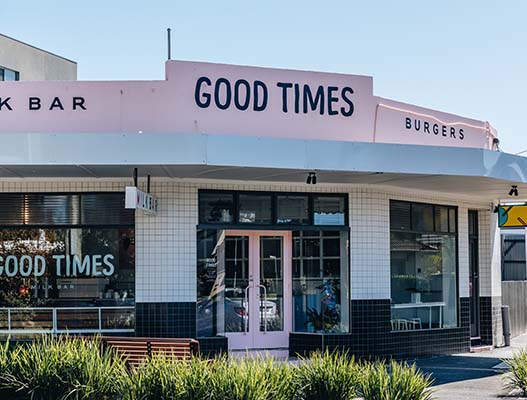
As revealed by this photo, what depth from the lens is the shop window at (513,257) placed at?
32.4 meters

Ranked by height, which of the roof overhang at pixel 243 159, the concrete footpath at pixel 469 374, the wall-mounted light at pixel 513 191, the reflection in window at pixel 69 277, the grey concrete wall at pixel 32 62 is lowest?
the concrete footpath at pixel 469 374

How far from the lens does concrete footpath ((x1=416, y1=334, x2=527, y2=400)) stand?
12.9 metres

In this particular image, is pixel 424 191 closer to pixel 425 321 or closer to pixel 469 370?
pixel 425 321

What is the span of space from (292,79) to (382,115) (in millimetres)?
1990

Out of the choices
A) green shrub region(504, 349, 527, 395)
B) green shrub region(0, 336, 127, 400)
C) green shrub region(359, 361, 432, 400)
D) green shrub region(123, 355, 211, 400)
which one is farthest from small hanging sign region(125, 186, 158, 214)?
green shrub region(504, 349, 527, 395)

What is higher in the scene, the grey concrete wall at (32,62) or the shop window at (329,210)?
the grey concrete wall at (32,62)

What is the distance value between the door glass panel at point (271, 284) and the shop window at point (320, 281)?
0.91 ft

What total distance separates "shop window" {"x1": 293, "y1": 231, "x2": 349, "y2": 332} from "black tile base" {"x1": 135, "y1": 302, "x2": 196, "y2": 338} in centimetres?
233

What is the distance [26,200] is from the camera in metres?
15.4

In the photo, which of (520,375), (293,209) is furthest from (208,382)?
(293,209)

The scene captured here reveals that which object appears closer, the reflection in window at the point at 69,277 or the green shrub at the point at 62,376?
the green shrub at the point at 62,376

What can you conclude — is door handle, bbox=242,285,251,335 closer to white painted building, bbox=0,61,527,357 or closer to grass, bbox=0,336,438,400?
white painted building, bbox=0,61,527,357

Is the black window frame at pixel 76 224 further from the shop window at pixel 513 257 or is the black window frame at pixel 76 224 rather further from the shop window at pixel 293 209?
the shop window at pixel 513 257

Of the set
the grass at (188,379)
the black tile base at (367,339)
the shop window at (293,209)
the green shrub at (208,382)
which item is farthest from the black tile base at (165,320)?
the green shrub at (208,382)
